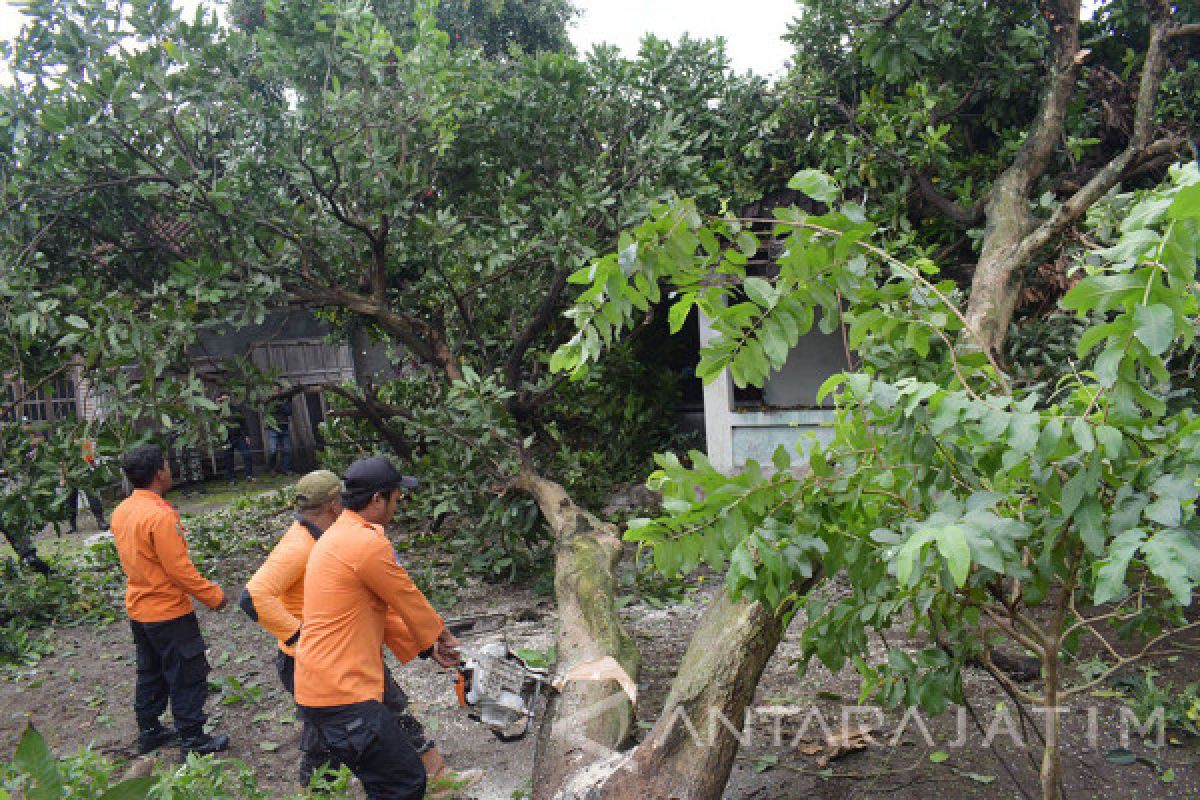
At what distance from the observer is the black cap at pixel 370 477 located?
131 inches

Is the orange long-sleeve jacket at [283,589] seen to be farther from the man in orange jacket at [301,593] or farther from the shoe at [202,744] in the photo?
the shoe at [202,744]

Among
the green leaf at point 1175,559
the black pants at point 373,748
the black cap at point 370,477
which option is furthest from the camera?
the black cap at point 370,477

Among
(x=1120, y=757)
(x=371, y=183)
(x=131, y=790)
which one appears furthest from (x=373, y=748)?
(x=371, y=183)

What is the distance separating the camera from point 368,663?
10.8ft

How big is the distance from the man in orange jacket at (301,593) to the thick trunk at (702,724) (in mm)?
1260

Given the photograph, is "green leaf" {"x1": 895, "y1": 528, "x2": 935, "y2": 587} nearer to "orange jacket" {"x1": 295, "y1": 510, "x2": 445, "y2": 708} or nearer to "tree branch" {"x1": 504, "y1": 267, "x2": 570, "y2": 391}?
"orange jacket" {"x1": 295, "y1": 510, "x2": 445, "y2": 708}

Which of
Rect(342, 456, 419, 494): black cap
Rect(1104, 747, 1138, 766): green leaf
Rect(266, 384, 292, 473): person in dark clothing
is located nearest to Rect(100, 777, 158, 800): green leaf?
Rect(342, 456, 419, 494): black cap

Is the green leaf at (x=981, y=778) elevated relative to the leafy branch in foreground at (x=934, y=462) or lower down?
lower down

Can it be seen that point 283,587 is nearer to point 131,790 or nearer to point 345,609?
point 345,609

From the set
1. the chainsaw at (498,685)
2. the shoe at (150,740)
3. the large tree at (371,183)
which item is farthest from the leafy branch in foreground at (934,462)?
the shoe at (150,740)

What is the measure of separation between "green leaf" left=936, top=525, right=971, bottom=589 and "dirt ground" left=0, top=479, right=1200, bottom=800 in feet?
5.73

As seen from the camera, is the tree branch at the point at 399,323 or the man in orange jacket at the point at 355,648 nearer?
the man in orange jacket at the point at 355,648

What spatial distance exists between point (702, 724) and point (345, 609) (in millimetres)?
1421

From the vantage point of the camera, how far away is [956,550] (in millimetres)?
1546
